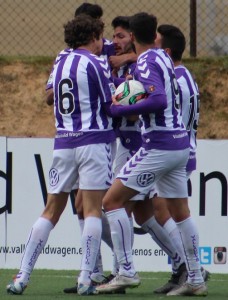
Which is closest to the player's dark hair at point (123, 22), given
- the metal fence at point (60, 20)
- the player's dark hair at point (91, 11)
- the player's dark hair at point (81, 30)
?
the player's dark hair at point (91, 11)

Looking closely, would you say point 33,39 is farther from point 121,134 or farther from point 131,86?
point 131,86

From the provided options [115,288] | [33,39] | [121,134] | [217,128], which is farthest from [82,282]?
[33,39]

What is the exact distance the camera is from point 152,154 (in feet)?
26.2

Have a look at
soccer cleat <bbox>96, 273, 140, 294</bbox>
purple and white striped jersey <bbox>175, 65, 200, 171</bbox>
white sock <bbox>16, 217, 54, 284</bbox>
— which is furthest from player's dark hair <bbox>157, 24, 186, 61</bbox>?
soccer cleat <bbox>96, 273, 140, 294</bbox>

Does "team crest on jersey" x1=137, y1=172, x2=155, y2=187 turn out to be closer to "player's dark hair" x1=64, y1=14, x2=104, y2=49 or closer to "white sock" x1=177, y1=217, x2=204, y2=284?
"white sock" x1=177, y1=217, x2=204, y2=284

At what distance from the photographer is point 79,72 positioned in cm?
821

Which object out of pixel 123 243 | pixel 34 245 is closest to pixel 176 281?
pixel 123 243

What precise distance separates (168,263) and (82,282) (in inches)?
130

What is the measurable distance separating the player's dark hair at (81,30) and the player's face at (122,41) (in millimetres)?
1032

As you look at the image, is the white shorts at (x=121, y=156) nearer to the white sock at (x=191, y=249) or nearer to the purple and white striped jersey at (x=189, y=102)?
the purple and white striped jersey at (x=189, y=102)

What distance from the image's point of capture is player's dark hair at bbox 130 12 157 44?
8039 millimetres

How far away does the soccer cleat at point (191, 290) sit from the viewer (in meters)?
8.18

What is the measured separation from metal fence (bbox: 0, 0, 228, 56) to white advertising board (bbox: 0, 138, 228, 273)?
395cm

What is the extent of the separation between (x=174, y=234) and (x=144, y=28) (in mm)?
1815
